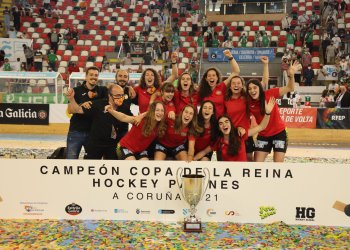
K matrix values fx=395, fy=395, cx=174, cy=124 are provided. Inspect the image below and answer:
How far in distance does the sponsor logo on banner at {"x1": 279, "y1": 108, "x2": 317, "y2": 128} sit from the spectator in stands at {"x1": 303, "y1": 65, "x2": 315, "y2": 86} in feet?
15.6

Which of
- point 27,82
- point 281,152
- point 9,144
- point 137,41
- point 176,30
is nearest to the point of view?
point 281,152

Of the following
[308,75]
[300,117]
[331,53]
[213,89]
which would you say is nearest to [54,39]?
[308,75]

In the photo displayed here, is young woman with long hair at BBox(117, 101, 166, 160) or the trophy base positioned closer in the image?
the trophy base

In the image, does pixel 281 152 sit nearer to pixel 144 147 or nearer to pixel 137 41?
pixel 144 147

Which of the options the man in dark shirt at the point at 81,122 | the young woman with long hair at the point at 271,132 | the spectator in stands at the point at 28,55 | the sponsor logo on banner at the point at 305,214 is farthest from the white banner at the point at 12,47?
the sponsor logo on banner at the point at 305,214

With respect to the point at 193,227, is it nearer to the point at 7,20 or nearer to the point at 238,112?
the point at 238,112

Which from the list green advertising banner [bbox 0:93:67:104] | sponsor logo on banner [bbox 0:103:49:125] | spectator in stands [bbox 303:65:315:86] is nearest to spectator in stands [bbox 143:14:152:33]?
spectator in stands [bbox 303:65:315:86]

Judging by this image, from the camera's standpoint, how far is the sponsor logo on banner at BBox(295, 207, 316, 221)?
4.23 m

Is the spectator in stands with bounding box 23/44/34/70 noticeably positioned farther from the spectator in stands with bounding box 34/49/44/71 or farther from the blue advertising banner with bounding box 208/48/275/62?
the blue advertising banner with bounding box 208/48/275/62

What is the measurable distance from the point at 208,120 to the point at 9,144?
6513 mm

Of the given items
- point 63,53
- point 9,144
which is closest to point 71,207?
point 9,144

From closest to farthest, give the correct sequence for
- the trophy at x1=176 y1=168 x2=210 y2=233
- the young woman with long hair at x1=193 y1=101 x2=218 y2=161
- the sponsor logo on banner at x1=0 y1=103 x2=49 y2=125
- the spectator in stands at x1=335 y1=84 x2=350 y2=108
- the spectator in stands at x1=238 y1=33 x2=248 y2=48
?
the trophy at x1=176 y1=168 x2=210 y2=233
the young woman with long hair at x1=193 y1=101 x2=218 y2=161
the spectator in stands at x1=335 y1=84 x2=350 y2=108
the sponsor logo on banner at x1=0 y1=103 x2=49 y2=125
the spectator in stands at x1=238 y1=33 x2=248 y2=48

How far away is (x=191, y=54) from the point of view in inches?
717

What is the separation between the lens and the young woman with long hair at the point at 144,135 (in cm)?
455
